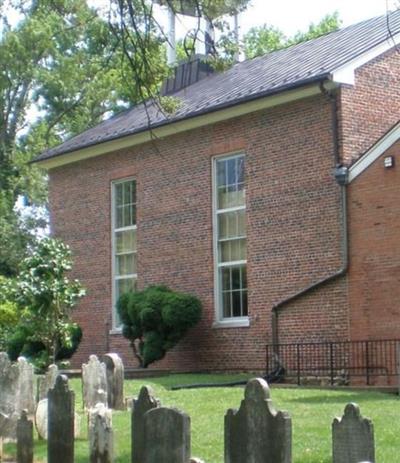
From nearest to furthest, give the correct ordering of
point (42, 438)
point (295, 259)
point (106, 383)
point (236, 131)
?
point (42, 438), point (106, 383), point (295, 259), point (236, 131)

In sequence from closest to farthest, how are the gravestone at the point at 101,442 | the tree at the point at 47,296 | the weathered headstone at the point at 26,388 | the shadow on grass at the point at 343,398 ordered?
the gravestone at the point at 101,442 → the weathered headstone at the point at 26,388 → the shadow on grass at the point at 343,398 → the tree at the point at 47,296

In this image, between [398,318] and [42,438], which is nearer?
[42,438]

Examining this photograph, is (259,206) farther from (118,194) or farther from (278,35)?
(278,35)

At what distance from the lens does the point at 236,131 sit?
24875 millimetres

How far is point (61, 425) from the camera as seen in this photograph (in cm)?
1034

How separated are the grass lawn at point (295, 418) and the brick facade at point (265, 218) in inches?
133

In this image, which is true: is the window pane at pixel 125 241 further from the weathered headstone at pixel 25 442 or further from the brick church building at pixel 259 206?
the weathered headstone at pixel 25 442

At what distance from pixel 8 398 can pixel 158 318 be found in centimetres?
1111

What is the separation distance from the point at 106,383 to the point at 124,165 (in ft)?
43.5

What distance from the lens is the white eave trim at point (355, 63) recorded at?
22406 millimetres

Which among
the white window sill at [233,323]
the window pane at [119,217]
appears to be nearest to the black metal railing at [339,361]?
the white window sill at [233,323]

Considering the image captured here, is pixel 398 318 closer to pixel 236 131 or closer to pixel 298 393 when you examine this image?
pixel 298 393

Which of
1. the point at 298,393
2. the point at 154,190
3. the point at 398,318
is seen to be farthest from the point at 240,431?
the point at 154,190

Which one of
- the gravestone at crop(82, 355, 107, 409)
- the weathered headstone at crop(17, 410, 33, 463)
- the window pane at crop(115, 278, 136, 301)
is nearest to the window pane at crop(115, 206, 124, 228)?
the window pane at crop(115, 278, 136, 301)
